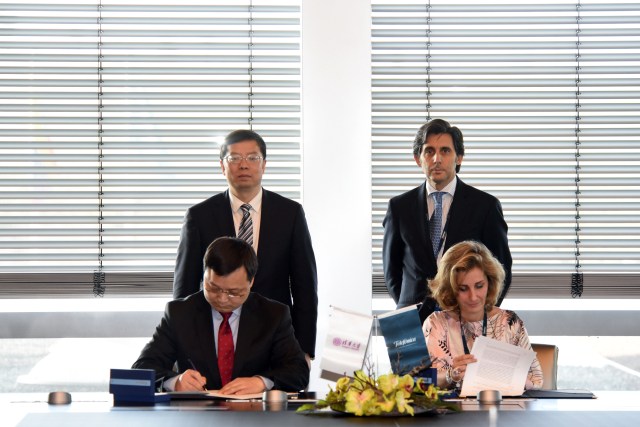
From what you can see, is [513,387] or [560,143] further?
[560,143]

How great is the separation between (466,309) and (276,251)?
977 millimetres

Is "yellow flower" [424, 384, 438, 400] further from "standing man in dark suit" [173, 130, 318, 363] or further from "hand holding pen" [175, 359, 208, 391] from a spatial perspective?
"standing man in dark suit" [173, 130, 318, 363]

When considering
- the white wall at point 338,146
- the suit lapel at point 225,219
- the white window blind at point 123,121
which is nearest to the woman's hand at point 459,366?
the suit lapel at point 225,219

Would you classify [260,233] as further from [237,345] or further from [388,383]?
[388,383]

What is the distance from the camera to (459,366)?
369 cm

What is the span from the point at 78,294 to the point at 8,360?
563 millimetres

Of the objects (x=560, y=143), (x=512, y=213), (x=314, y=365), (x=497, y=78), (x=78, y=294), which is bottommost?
(x=314, y=365)

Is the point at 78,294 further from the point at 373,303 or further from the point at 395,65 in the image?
the point at 395,65

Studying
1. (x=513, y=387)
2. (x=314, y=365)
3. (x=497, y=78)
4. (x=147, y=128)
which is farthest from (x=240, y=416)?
(x=497, y=78)

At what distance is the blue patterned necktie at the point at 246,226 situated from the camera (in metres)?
4.55

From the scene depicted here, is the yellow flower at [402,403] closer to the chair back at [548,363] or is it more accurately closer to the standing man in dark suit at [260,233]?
the chair back at [548,363]

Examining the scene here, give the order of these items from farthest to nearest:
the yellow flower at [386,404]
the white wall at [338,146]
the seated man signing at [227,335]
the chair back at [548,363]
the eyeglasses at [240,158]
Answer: the white wall at [338,146] < the eyeglasses at [240,158] < the chair back at [548,363] < the seated man signing at [227,335] < the yellow flower at [386,404]

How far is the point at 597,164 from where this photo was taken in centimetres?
554

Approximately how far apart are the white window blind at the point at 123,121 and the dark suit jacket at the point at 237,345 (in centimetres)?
163
